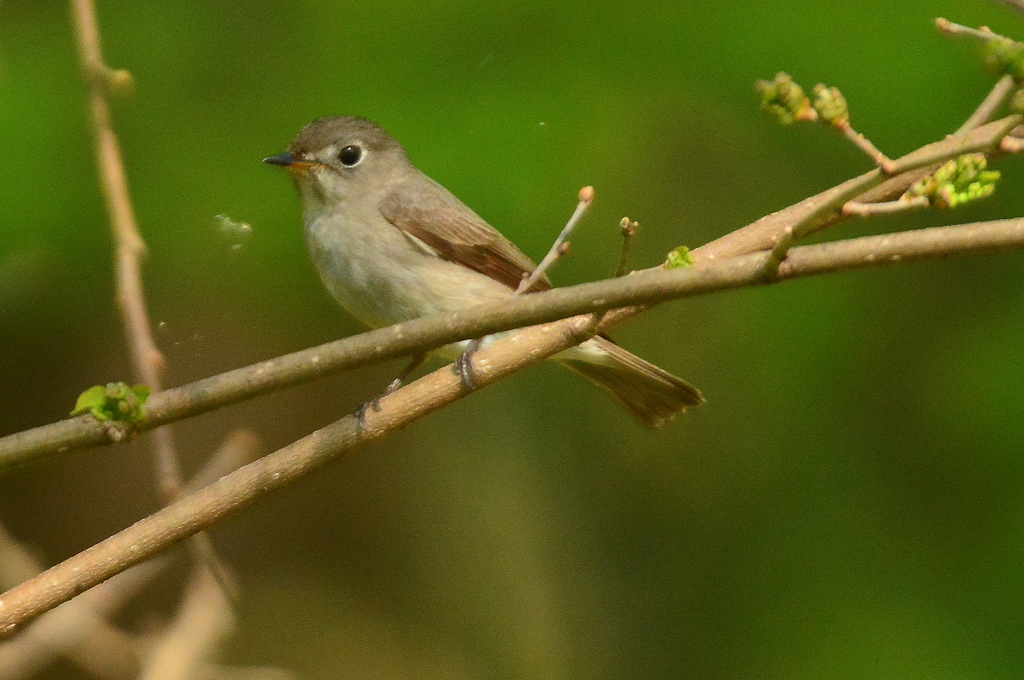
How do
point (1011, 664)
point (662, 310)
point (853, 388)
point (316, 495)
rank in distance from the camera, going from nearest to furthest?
point (1011, 664) < point (853, 388) < point (662, 310) < point (316, 495)

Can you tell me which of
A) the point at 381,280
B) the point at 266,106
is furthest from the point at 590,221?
the point at 266,106

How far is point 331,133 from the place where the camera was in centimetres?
307

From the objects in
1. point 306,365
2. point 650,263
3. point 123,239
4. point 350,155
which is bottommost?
point 306,365

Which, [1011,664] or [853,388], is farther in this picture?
[853,388]

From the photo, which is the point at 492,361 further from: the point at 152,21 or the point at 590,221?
the point at 152,21

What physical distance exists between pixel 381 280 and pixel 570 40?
0.94m

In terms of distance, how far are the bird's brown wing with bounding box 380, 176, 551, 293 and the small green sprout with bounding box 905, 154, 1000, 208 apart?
1725mm

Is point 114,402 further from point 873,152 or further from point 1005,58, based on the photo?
point 1005,58

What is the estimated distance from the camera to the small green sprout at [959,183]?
1380 millimetres

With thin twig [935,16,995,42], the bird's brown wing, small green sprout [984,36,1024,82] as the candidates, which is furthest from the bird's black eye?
small green sprout [984,36,1024,82]

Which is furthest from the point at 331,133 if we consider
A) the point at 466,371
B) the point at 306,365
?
the point at 306,365

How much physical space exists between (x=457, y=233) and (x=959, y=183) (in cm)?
187

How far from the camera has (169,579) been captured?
12.5 feet

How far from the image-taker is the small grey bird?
115 inches
